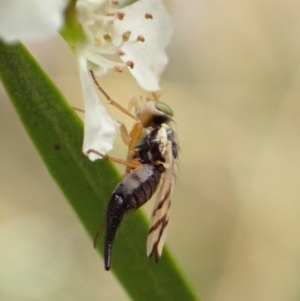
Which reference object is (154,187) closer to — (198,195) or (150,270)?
(150,270)

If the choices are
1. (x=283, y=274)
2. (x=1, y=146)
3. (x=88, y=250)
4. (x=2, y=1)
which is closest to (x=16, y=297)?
(x=88, y=250)

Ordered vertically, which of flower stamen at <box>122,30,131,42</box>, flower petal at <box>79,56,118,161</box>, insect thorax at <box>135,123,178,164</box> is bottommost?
insect thorax at <box>135,123,178,164</box>

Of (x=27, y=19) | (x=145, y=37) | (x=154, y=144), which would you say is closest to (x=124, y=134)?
(x=154, y=144)

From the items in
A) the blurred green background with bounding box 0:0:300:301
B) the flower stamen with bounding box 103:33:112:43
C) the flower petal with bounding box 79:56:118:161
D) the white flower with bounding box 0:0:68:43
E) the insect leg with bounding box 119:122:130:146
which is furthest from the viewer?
the blurred green background with bounding box 0:0:300:301

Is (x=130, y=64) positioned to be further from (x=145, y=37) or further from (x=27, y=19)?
(x=27, y=19)

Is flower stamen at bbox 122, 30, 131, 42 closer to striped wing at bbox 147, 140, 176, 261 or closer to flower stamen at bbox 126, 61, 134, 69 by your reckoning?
flower stamen at bbox 126, 61, 134, 69

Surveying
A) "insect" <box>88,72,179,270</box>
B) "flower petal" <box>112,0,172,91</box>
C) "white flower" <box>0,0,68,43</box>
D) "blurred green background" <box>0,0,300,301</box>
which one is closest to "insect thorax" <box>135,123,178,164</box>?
"insect" <box>88,72,179,270</box>
